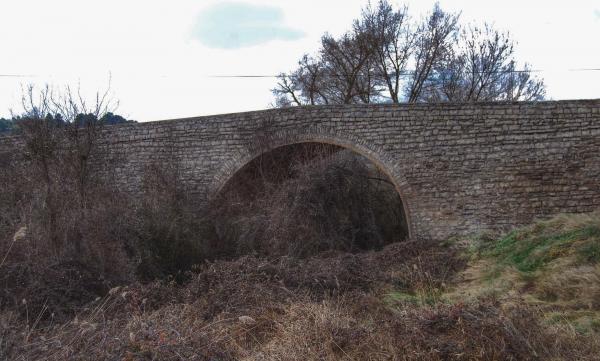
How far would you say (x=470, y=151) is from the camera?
39.6 feet

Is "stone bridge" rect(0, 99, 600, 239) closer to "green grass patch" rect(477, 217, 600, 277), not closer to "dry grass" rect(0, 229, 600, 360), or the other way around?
"green grass patch" rect(477, 217, 600, 277)

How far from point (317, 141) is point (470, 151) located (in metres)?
3.33

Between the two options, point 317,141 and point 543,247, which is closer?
point 543,247

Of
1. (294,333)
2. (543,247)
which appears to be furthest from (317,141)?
(294,333)

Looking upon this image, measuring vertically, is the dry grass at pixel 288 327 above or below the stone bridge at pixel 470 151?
below

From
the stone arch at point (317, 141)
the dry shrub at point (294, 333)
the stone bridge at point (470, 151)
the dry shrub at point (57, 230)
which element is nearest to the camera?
the dry shrub at point (294, 333)

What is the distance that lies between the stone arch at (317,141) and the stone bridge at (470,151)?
23 mm

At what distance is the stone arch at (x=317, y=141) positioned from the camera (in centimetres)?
1244

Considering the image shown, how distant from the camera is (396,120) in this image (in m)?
12.4

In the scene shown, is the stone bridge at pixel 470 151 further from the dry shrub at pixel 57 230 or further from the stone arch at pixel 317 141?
the dry shrub at pixel 57 230

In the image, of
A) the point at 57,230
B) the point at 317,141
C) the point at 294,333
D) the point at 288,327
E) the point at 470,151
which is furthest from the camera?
the point at 317,141

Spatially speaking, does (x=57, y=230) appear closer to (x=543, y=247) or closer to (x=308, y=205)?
(x=308, y=205)

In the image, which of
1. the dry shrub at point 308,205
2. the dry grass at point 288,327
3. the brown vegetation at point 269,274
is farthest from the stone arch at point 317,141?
the dry grass at point 288,327

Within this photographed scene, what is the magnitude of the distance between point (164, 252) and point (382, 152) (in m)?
5.17
